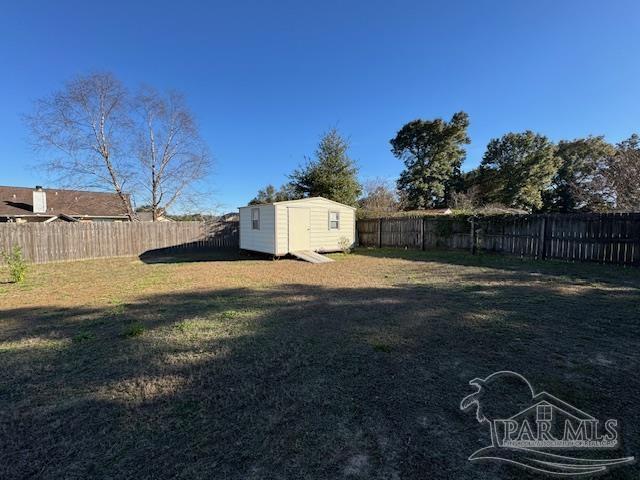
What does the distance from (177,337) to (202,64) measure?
12.5m

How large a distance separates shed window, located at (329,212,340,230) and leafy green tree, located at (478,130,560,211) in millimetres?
23743

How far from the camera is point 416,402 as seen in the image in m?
2.21

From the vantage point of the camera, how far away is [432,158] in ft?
96.8

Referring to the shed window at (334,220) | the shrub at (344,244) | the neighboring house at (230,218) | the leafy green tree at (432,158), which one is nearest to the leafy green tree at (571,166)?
the leafy green tree at (432,158)

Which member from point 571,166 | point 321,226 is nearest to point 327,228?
point 321,226

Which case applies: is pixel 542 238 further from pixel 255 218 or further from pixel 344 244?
pixel 255 218

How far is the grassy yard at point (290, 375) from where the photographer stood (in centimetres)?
170

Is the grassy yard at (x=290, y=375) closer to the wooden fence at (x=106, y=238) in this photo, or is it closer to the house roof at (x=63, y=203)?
the wooden fence at (x=106, y=238)

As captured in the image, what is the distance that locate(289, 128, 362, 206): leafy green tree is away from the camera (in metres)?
18.4

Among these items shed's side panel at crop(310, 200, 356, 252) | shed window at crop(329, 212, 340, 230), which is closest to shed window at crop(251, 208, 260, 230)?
shed's side panel at crop(310, 200, 356, 252)

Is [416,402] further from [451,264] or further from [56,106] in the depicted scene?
[56,106]

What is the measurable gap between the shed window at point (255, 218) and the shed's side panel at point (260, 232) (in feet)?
0.41

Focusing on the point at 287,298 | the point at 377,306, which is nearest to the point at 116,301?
the point at 287,298

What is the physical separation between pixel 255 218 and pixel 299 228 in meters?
2.05
